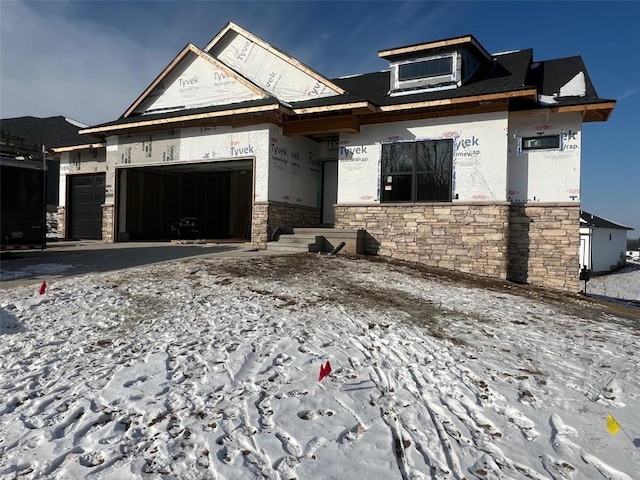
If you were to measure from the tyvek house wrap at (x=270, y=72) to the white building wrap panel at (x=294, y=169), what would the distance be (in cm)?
148

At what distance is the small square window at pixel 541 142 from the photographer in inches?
444

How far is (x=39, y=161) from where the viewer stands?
10.5 meters

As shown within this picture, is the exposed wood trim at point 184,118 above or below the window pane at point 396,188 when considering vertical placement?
A: above

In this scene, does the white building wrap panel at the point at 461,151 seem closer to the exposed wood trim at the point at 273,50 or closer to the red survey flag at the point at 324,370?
the exposed wood trim at the point at 273,50

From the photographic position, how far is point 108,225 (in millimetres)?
16406

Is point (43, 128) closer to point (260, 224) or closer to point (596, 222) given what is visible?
point (260, 224)

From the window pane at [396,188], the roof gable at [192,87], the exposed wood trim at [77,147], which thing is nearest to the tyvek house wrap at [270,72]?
the roof gable at [192,87]

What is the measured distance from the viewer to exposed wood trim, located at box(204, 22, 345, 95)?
13.4 meters

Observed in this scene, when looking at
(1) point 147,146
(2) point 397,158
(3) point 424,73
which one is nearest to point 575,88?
(3) point 424,73

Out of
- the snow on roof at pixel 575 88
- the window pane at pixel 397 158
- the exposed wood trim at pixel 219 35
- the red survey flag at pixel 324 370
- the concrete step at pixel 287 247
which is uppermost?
the exposed wood trim at pixel 219 35

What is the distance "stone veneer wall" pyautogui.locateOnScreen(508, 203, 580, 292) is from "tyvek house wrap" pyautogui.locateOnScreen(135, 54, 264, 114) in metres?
8.91

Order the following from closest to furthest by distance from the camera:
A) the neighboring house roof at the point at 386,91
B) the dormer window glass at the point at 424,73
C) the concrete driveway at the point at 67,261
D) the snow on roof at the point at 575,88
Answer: the concrete driveway at the point at 67,261, the neighboring house roof at the point at 386,91, the snow on roof at the point at 575,88, the dormer window glass at the point at 424,73

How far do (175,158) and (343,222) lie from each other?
6334 mm

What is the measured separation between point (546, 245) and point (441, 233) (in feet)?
8.87
